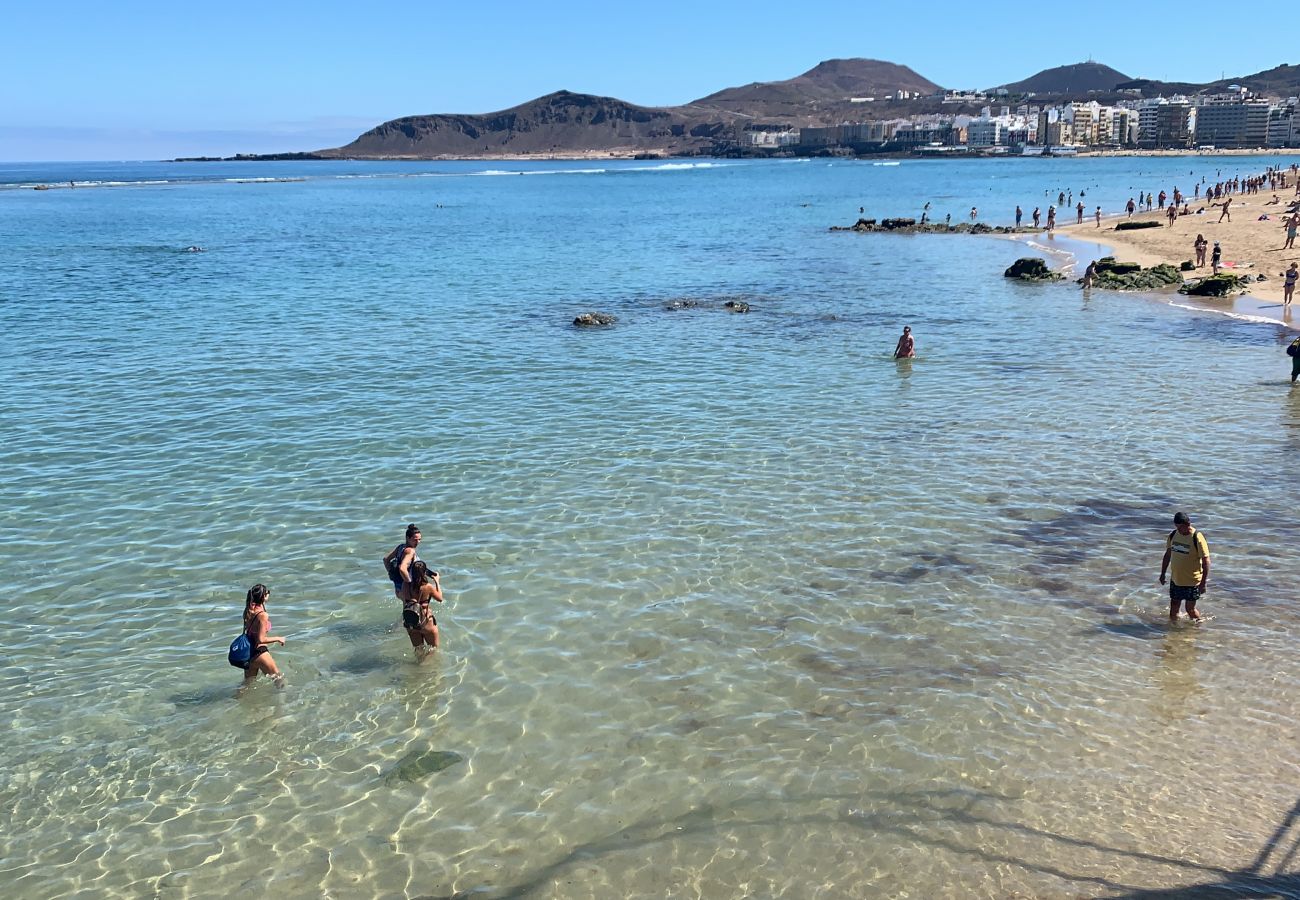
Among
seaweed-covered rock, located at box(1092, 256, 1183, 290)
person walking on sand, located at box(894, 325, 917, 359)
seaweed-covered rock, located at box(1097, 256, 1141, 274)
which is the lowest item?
person walking on sand, located at box(894, 325, 917, 359)

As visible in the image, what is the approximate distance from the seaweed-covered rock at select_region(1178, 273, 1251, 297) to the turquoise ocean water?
8.38m

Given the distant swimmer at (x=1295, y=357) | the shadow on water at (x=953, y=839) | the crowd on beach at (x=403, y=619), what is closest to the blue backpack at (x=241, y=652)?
the crowd on beach at (x=403, y=619)

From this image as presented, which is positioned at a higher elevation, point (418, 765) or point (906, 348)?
point (906, 348)

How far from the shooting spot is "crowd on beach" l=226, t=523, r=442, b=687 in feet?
38.7

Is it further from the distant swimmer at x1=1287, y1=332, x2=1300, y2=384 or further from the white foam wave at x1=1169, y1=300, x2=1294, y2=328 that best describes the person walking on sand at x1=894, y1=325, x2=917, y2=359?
the white foam wave at x1=1169, y1=300, x2=1294, y2=328

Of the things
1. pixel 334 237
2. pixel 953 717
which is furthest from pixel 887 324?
pixel 334 237

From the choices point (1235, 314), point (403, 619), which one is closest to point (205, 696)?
point (403, 619)

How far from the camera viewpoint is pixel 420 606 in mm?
12523

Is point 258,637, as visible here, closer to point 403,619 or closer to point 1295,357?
point 403,619

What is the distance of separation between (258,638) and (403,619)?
1.90 m

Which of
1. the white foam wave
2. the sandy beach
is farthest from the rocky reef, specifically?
the white foam wave

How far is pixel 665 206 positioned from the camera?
11631cm

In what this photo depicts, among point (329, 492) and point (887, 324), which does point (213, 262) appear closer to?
point (887, 324)

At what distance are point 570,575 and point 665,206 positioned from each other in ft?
348
